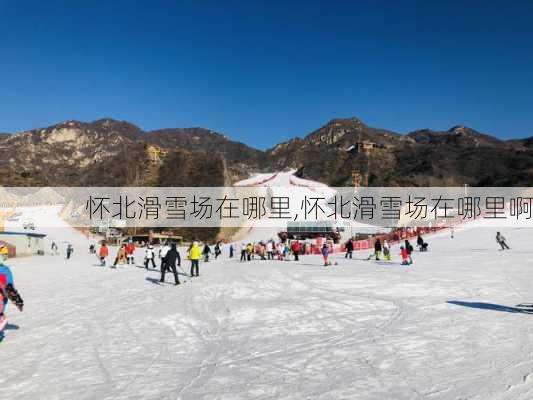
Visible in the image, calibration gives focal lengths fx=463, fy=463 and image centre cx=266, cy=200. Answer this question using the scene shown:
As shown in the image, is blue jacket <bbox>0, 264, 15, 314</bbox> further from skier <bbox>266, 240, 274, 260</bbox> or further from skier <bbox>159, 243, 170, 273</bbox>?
skier <bbox>266, 240, 274, 260</bbox>

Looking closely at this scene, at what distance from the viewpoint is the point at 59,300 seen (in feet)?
39.6

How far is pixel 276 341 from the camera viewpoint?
23.7 ft

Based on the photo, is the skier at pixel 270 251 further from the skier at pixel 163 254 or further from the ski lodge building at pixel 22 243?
the ski lodge building at pixel 22 243

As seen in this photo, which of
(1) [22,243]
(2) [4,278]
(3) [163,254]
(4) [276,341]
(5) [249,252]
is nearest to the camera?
(2) [4,278]

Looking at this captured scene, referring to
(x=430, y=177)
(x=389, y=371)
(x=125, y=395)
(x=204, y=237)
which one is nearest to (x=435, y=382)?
(x=389, y=371)

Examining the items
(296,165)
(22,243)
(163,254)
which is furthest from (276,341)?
(296,165)

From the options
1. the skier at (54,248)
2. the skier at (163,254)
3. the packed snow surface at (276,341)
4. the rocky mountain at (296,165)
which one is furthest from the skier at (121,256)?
the rocky mountain at (296,165)

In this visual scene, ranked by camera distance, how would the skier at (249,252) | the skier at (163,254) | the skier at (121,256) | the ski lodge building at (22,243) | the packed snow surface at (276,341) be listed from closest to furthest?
1. the packed snow surface at (276,341)
2. the skier at (163,254)
3. the skier at (121,256)
4. the skier at (249,252)
5. the ski lodge building at (22,243)

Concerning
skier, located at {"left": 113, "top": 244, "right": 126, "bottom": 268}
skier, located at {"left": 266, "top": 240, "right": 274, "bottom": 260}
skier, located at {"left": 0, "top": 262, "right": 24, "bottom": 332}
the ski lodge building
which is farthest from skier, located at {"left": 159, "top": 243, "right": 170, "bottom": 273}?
the ski lodge building

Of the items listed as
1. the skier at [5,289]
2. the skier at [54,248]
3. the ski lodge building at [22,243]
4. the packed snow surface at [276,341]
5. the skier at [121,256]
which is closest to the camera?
the packed snow surface at [276,341]

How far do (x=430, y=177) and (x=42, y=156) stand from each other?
14639cm

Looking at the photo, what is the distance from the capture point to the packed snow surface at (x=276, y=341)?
515 centimetres

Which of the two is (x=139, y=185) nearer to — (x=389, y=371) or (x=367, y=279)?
(x=367, y=279)

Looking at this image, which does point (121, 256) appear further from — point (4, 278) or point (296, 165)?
point (296, 165)
